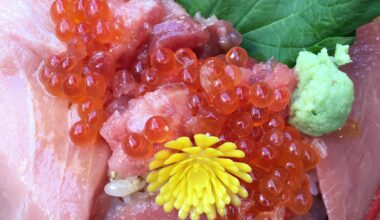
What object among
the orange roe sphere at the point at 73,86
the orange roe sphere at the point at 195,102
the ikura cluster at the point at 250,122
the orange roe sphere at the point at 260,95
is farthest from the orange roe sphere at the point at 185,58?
the orange roe sphere at the point at 73,86

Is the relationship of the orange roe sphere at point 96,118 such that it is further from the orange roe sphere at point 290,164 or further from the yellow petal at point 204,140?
the orange roe sphere at point 290,164

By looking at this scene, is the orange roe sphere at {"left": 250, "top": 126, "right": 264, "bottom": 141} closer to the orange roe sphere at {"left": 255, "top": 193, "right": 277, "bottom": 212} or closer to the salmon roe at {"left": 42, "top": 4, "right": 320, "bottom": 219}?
the salmon roe at {"left": 42, "top": 4, "right": 320, "bottom": 219}

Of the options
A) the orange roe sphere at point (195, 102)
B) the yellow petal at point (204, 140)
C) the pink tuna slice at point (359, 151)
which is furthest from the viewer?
the pink tuna slice at point (359, 151)

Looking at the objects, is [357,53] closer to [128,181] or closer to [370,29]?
[370,29]

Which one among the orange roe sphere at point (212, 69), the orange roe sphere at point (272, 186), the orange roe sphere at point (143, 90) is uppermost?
the orange roe sphere at point (212, 69)

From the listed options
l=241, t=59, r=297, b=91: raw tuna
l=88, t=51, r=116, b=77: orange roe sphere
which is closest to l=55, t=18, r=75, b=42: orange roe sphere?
l=88, t=51, r=116, b=77: orange roe sphere

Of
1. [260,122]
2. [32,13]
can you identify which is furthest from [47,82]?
[260,122]

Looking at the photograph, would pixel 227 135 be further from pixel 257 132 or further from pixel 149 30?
pixel 149 30
